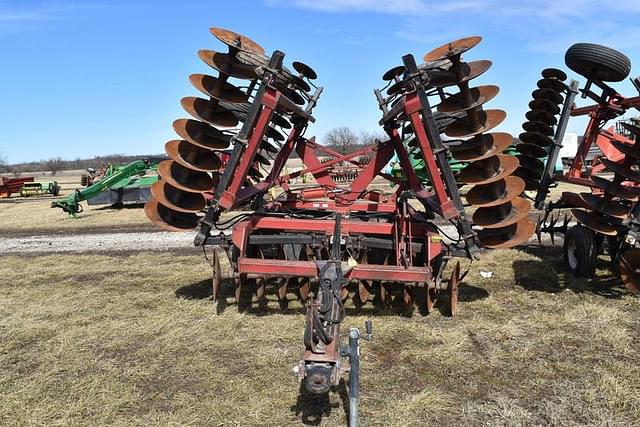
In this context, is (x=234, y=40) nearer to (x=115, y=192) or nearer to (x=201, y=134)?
(x=201, y=134)

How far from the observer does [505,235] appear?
17.3 feet

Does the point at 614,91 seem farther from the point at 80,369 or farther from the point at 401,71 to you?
the point at 80,369

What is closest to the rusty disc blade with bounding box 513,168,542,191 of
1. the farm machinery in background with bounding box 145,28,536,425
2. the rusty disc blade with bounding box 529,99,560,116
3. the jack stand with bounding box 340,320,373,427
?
the rusty disc blade with bounding box 529,99,560,116

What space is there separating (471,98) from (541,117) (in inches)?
137

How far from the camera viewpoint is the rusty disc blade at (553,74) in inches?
289

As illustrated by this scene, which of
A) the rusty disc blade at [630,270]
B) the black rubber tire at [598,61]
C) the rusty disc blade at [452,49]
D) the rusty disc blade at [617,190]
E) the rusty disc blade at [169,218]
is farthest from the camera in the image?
the black rubber tire at [598,61]

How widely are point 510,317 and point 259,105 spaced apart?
3453 millimetres

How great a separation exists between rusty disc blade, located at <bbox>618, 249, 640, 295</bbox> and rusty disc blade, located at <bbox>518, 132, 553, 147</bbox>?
8.39 ft

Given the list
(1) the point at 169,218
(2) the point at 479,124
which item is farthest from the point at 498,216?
(1) the point at 169,218

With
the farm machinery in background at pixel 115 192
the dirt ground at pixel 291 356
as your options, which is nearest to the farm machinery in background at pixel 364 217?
the dirt ground at pixel 291 356

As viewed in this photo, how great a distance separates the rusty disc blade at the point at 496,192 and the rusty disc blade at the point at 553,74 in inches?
125

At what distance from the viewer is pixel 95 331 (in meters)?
5.12

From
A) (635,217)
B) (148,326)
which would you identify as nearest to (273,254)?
(148,326)

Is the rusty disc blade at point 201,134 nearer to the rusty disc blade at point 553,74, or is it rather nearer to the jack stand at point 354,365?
the jack stand at point 354,365
